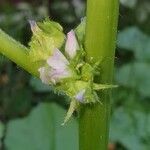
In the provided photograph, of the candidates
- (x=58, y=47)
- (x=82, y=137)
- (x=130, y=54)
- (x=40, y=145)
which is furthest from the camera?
(x=130, y=54)

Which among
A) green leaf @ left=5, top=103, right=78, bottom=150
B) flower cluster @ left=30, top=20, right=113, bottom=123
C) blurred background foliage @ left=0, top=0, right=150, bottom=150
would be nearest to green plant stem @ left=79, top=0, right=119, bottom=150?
flower cluster @ left=30, top=20, right=113, bottom=123

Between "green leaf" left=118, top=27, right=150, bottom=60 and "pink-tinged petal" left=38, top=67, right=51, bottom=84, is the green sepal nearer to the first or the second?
"pink-tinged petal" left=38, top=67, right=51, bottom=84

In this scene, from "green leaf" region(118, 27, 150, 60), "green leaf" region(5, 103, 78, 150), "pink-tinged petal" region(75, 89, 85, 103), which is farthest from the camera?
"green leaf" region(118, 27, 150, 60)

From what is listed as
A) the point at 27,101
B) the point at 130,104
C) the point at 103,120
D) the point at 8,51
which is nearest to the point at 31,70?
the point at 8,51

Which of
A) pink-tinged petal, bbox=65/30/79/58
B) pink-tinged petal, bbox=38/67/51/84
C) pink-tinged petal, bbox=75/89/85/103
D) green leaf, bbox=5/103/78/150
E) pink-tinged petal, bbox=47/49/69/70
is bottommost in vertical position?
green leaf, bbox=5/103/78/150

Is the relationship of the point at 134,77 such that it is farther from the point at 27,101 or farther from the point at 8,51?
the point at 8,51

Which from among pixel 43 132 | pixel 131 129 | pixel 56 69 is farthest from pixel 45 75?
pixel 131 129

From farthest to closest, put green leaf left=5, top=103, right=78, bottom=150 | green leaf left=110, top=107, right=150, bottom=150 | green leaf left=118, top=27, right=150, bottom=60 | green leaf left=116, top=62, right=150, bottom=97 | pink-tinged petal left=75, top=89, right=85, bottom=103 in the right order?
green leaf left=118, top=27, right=150, bottom=60 → green leaf left=116, top=62, right=150, bottom=97 → green leaf left=110, top=107, right=150, bottom=150 → green leaf left=5, top=103, right=78, bottom=150 → pink-tinged petal left=75, top=89, right=85, bottom=103
